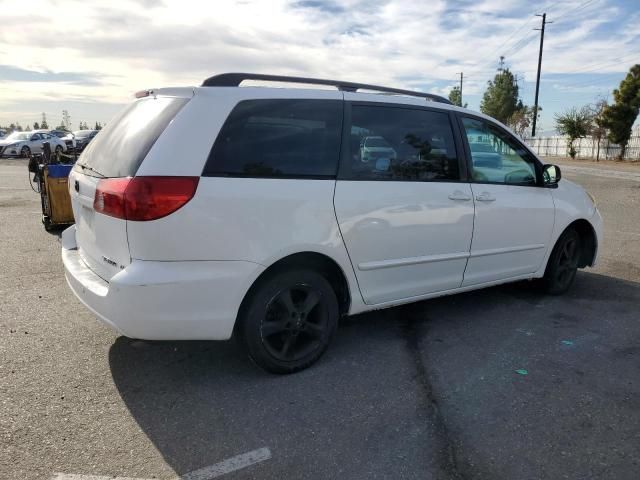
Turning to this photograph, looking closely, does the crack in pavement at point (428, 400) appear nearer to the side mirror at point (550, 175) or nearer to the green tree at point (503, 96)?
the side mirror at point (550, 175)

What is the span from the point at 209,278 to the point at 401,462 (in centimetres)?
140

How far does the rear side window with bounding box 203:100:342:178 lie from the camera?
317 cm

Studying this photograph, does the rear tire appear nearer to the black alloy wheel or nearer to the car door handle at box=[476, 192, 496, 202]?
the car door handle at box=[476, 192, 496, 202]

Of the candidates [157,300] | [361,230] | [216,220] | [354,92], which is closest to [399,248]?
[361,230]

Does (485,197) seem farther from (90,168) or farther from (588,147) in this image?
(588,147)

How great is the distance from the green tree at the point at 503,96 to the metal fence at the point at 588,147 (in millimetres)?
6551

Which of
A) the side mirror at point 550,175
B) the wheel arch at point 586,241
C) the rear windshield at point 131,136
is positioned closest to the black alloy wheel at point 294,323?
the rear windshield at point 131,136

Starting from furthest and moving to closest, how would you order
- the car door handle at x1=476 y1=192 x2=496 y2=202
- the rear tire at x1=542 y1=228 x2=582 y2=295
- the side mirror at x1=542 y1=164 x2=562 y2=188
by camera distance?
the rear tire at x1=542 y1=228 x2=582 y2=295 → the side mirror at x1=542 y1=164 x2=562 y2=188 → the car door handle at x1=476 y1=192 x2=496 y2=202

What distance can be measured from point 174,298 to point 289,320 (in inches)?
31.6

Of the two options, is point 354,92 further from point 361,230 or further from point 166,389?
point 166,389

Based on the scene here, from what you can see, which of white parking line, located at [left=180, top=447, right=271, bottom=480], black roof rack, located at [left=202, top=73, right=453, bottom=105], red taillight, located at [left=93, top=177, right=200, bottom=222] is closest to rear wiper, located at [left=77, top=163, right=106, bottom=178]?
red taillight, located at [left=93, top=177, right=200, bottom=222]

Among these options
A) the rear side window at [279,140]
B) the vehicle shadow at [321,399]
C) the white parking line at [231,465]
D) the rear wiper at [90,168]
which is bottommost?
the white parking line at [231,465]

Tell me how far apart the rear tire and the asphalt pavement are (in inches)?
14.2

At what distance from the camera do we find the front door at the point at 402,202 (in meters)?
3.64
